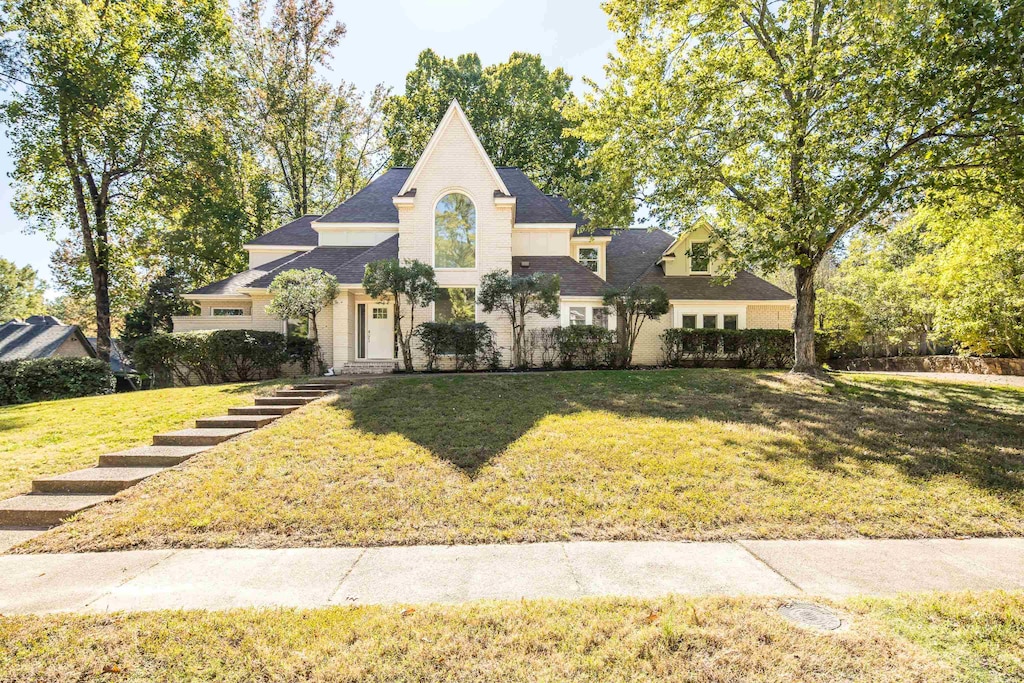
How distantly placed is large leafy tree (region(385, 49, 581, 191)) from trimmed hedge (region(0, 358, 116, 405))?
21.2m

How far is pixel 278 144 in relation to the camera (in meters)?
29.1

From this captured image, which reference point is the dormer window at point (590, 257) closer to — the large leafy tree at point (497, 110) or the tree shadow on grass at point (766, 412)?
the tree shadow on grass at point (766, 412)

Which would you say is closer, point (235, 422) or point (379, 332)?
point (235, 422)

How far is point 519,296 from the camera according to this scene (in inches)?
573

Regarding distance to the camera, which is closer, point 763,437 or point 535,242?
point 763,437

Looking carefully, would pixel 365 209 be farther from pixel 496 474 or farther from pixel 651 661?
pixel 651 661

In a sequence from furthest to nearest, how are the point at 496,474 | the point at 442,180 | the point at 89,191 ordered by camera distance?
the point at 89,191
the point at 442,180
the point at 496,474

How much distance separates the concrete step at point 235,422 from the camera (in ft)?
29.0

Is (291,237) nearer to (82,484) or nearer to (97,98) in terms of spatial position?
(97,98)

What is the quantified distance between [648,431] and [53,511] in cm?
824

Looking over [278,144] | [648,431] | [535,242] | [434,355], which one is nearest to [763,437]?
[648,431]

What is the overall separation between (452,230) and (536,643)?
47.6 feet

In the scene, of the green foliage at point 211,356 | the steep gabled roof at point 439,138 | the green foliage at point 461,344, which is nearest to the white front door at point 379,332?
the green foliage at point 461,344

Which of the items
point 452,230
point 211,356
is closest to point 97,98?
point 211,356
